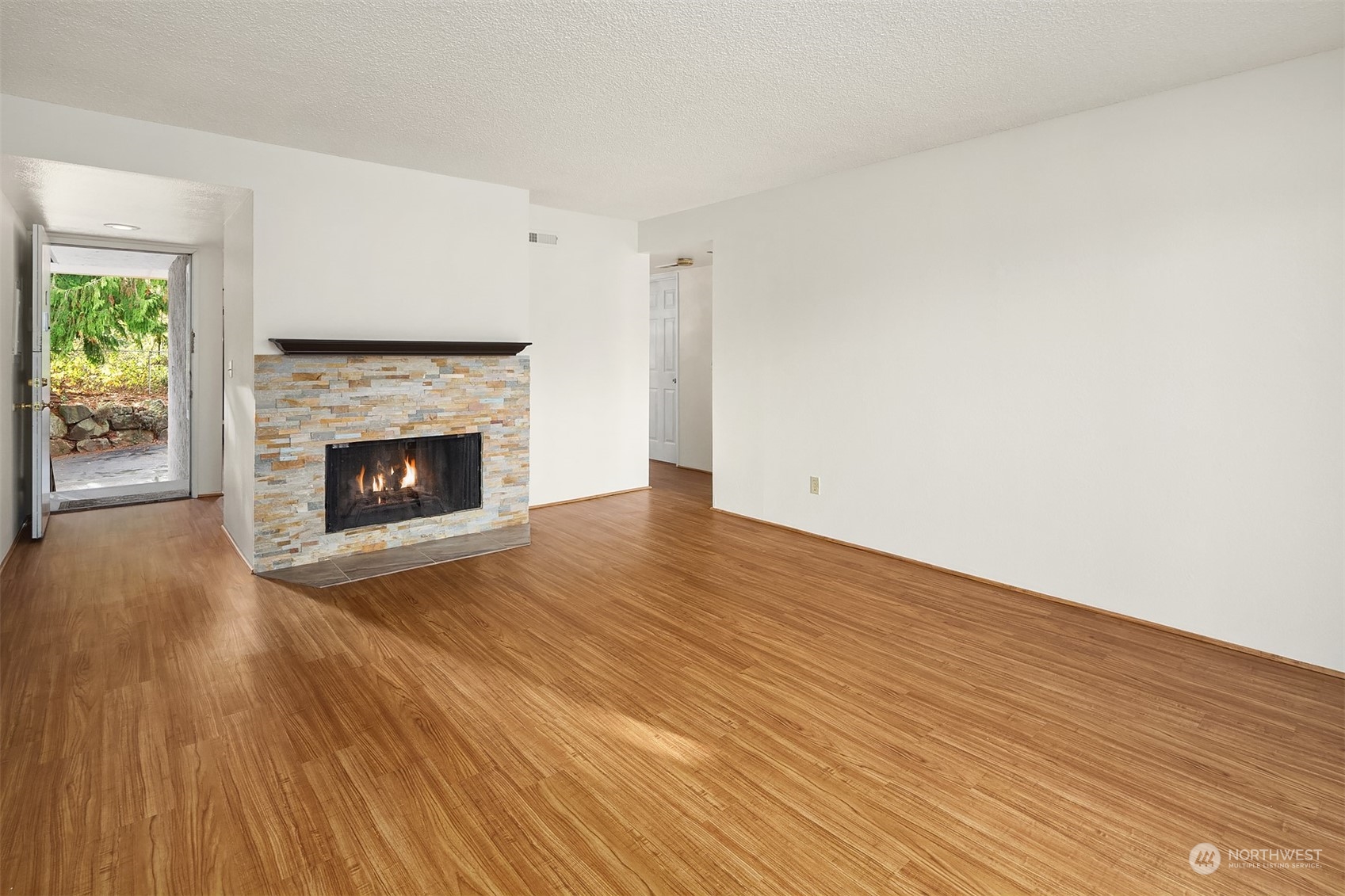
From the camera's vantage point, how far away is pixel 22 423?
16.5ft

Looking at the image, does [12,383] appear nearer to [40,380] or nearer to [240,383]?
[40,380]

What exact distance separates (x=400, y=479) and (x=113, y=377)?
496 cm

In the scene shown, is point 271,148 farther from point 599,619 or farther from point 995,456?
point 995,456

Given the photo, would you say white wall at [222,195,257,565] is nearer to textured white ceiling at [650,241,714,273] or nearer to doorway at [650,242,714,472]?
textured white ceiling at [650,241,714,273]

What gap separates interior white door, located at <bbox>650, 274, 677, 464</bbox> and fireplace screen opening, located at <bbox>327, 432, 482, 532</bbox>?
381 centimetres

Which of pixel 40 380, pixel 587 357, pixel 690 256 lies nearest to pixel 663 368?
pixel 690 256

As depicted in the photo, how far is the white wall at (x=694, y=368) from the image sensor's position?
316 inches

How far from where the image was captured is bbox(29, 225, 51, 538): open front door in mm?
4699

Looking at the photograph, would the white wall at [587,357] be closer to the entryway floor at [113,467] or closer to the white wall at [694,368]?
the white wall at [694,368]

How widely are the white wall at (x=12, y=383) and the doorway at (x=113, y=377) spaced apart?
4.65ft

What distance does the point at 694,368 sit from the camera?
819 centimetres

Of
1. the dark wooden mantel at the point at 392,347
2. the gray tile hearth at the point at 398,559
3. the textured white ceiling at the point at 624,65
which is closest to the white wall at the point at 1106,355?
the textured white ceiling at the point at 624,65

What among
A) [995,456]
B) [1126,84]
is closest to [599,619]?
[995,456]

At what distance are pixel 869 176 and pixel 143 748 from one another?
15.5 feet
